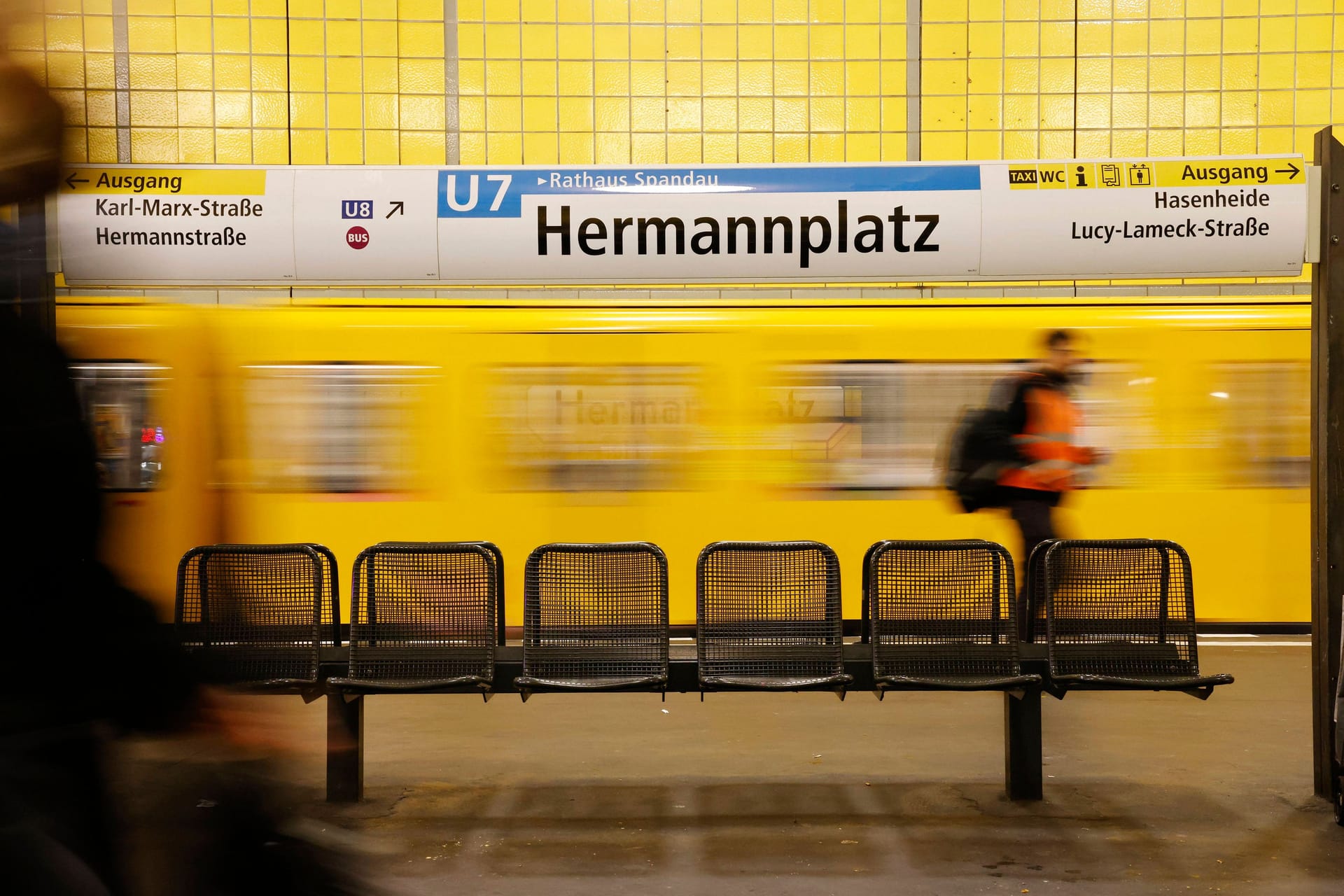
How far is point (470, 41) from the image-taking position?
412 inches

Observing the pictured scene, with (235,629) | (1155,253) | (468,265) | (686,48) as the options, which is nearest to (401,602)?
(235,629)

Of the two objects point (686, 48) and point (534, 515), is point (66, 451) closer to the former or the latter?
point (534, 515)

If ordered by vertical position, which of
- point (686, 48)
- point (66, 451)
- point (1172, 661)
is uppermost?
point (686, 48)

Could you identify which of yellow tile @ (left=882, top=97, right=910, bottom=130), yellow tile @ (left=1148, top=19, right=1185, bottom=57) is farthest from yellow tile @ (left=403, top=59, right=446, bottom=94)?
yellow tile @ (left=1148, top=19, right=1185, bottom=57)

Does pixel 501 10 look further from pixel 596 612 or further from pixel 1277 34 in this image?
pixel 596 612

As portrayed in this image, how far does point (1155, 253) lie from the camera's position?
4.93 meters

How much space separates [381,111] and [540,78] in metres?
1.58

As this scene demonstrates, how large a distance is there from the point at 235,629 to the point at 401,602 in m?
0.74

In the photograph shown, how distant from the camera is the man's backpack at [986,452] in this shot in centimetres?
636

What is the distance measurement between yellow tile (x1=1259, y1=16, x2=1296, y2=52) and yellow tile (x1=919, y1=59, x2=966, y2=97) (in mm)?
2857

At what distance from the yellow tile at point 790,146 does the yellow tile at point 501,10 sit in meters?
2.82

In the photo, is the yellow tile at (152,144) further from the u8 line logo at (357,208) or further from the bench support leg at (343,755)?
the bench support leg at (343,755)

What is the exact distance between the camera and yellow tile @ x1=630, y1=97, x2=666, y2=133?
10.4 m

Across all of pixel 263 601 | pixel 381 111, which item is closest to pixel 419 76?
pixel 381 111
